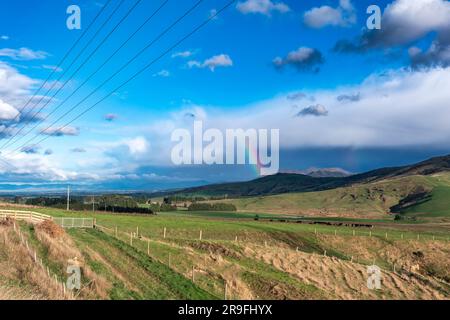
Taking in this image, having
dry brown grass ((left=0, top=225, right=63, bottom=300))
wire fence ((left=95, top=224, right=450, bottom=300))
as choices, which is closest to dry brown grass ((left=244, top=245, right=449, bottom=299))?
wire fence ((left=95, top=224, right=450, bottom=300))

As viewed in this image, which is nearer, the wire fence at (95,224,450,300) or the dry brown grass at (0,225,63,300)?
the dry brown grass at (0,225,63,300)

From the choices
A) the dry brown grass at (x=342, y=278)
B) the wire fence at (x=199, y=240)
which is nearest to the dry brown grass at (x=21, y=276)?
the wire fence at (x=199, y=240)

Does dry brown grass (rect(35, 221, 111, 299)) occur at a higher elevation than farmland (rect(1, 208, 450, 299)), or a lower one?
higher

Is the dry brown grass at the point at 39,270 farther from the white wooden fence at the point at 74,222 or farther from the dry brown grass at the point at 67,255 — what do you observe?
the white wooden fence at the point at 74,222

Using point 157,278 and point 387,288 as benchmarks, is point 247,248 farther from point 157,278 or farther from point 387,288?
point 157,278

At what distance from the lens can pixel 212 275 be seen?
45062 millimetres

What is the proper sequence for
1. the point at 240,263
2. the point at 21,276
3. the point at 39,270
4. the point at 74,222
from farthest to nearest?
1. the point at 74,222
2. the point at 240,263
3. the point at 39,270
4. the point at 21,276

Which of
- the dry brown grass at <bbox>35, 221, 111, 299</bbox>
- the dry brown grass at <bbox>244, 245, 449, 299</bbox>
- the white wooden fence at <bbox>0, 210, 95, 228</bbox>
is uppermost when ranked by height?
the white wooden fence at <bbox>0, 210, 95, 228</bbox>

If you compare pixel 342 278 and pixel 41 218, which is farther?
pixel 41 218

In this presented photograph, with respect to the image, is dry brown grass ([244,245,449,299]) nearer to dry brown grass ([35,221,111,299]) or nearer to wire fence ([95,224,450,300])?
wire fence ([95,224,450,300])

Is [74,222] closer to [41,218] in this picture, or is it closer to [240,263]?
[41,218]

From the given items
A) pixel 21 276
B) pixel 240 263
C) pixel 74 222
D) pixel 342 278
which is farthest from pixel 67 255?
pixel 342 278

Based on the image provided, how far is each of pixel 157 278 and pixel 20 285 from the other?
13495 millimetres

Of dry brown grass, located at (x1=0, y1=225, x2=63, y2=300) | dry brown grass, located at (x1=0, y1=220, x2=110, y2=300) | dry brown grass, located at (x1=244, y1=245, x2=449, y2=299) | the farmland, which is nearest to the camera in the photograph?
dry brown grass, located at (x1=0, y1=225, x2=63, y2=300)
